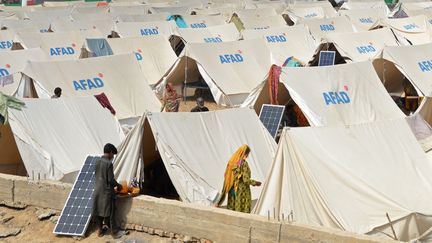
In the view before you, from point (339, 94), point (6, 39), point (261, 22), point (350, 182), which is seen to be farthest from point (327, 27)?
point (350, 182)

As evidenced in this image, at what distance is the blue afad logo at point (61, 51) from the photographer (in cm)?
1966

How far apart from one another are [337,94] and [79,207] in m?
6.35

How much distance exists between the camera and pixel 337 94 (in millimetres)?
12797

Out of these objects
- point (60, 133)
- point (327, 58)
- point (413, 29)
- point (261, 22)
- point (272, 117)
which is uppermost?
point (261, 22)

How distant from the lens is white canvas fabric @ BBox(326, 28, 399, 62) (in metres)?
18.5

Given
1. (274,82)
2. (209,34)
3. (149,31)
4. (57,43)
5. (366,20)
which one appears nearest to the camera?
(274,82)

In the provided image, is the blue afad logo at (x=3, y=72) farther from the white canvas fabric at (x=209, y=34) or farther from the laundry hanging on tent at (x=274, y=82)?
the white canvas fabric at (x=209, y=34)

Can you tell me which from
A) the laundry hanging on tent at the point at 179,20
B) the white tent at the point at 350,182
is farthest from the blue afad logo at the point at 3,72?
the laundry hanging on tent at the point at 179,20

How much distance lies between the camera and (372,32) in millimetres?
20109

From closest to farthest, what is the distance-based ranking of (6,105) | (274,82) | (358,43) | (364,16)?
(6,105) → (274,82) → (358,43) → (364,16)

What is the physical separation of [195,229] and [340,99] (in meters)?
5.77

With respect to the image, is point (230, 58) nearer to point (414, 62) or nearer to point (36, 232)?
point (414, 62)

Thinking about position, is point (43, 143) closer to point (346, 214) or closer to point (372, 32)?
point (346, 214)

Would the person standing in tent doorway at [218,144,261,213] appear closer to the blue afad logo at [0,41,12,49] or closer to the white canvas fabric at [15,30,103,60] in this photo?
the white canvas fabric at [15,30,103,60]
